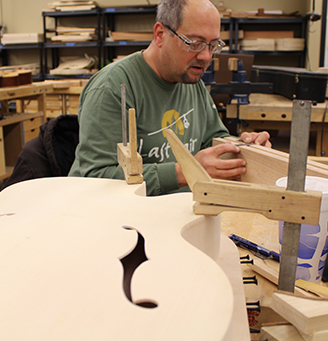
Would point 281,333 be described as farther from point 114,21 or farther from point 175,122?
point 114,21

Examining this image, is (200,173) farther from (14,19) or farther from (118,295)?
(14,19)

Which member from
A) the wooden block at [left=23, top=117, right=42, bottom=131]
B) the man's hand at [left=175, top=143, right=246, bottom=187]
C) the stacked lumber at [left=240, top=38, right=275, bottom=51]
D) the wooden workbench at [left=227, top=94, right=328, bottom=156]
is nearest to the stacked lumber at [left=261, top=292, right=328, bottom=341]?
the man's hand at [left=175, top=143, right=246, bottom=187]

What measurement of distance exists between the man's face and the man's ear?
0.04m

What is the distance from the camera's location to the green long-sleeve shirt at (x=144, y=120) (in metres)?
1.38

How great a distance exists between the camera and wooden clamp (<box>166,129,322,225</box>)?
630 millimetres

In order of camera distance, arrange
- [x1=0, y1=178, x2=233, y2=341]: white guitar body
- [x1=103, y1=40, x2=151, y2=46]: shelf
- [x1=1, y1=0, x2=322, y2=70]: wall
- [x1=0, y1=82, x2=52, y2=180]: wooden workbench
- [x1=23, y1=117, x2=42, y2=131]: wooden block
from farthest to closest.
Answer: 1. [x1=103, y1=40, x2=151, y2=46]: shelf
2. [x1=1, y1=0, x2=322, y2=70]: wall
3. [x1=23, y1=117, x2=42, y2=131]: wooden block
4. [x1=0, y1=82, x2=52, y2=180]: wooden workbench
5. [x1=0, y1=178, x2=233, y2=341]: white guitar body

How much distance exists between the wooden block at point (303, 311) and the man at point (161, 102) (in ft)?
2.47

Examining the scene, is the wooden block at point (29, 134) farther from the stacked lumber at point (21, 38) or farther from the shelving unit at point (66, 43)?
the stacked lumber at point (21, 38)

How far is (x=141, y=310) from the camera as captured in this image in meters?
0.50

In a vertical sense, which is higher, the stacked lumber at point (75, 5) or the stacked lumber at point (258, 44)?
the stacked lumber at point (75, 5)

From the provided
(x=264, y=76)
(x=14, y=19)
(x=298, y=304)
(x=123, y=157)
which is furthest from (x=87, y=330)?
(x=14, y=19)

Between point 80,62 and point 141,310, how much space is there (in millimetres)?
6416

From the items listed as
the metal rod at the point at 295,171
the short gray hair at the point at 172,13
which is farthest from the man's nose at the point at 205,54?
the metal rod at the point at 295,171

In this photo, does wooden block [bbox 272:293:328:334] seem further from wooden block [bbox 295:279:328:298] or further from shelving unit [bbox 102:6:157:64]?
shelving unit [bbox 102:6:157:64]
